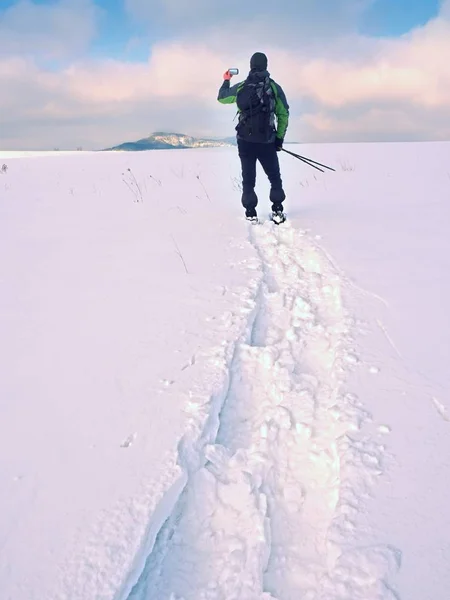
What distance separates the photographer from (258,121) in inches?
197

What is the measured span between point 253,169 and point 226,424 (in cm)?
409

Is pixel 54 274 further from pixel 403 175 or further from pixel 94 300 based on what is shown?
pixel 403 175

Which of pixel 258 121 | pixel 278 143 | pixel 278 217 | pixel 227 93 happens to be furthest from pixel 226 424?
pixel 227 93

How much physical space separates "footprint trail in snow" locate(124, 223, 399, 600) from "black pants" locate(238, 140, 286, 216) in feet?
10.2

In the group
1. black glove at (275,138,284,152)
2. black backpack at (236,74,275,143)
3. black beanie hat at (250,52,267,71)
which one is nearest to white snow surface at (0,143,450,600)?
black backpack at (236,74,275,143)

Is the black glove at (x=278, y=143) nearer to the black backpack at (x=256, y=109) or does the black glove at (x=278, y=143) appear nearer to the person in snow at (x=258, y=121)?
the person in snow at (x=258, y=121)

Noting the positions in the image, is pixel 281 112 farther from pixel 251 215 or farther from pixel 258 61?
pixel 251 215

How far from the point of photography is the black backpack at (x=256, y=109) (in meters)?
4.91

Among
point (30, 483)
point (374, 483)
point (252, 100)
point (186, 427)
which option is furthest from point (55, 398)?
point (252, 100)

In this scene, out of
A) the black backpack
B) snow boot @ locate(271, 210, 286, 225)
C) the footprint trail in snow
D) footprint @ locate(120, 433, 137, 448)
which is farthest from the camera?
snow boot @ locate(271, 210, 286, 225)

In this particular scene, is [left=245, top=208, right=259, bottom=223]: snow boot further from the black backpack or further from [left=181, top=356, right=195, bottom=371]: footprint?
[left=181, top=356, right=195, bottom=371]: footprint

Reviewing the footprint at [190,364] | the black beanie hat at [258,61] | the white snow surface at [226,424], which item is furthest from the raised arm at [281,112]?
the footprint at [190,364]

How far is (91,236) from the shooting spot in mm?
4922

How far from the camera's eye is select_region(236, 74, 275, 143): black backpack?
4.91 m
